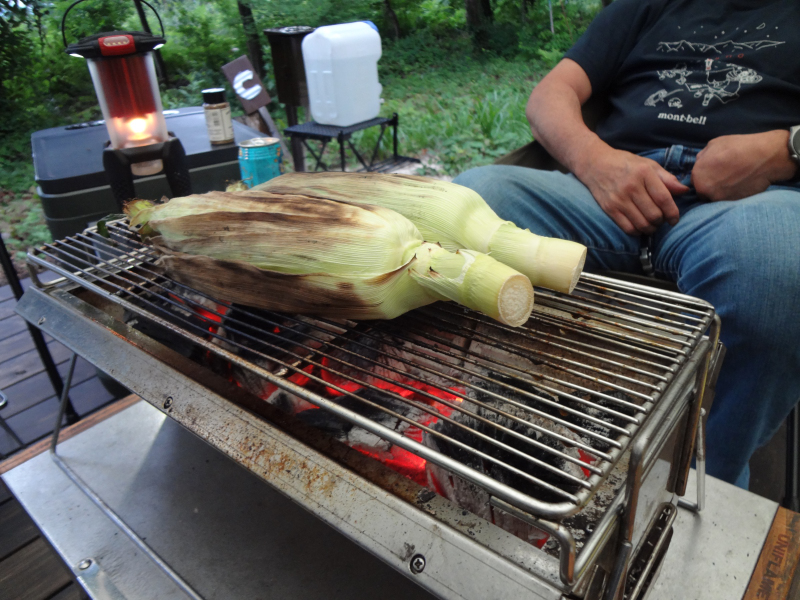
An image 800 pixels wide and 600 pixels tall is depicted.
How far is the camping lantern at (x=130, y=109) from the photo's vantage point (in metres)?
1.58

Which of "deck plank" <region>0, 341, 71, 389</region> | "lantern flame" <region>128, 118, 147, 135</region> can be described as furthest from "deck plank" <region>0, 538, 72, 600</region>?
"lantern flame" <region>128, 118, 147, 135</region>

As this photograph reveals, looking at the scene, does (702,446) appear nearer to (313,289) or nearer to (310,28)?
(313,289)

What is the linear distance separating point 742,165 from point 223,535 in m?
1.54

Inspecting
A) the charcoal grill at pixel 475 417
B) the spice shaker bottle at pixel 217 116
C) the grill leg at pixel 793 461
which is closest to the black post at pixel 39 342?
the charcoal grill at pixel 475 417

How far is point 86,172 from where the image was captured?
1710 millimetres

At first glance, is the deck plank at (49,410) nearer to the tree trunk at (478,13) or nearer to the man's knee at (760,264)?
the man's knee at (760,264)


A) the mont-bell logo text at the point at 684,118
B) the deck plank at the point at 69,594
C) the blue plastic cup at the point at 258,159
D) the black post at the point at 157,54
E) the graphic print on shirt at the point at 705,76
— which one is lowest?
the deck plank at the point at 69,594

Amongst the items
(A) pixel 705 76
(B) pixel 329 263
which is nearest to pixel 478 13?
(A) pixel 705 76

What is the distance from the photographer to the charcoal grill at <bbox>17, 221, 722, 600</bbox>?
60 centimetres

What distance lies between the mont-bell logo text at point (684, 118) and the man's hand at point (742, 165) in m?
0.14

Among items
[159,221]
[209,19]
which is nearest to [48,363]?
[159,221]

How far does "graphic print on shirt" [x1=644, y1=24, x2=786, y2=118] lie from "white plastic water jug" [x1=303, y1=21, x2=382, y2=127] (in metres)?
1.98

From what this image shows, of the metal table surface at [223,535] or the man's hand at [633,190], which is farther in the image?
the man's hand at [633,190]

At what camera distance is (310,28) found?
2.96 meters
